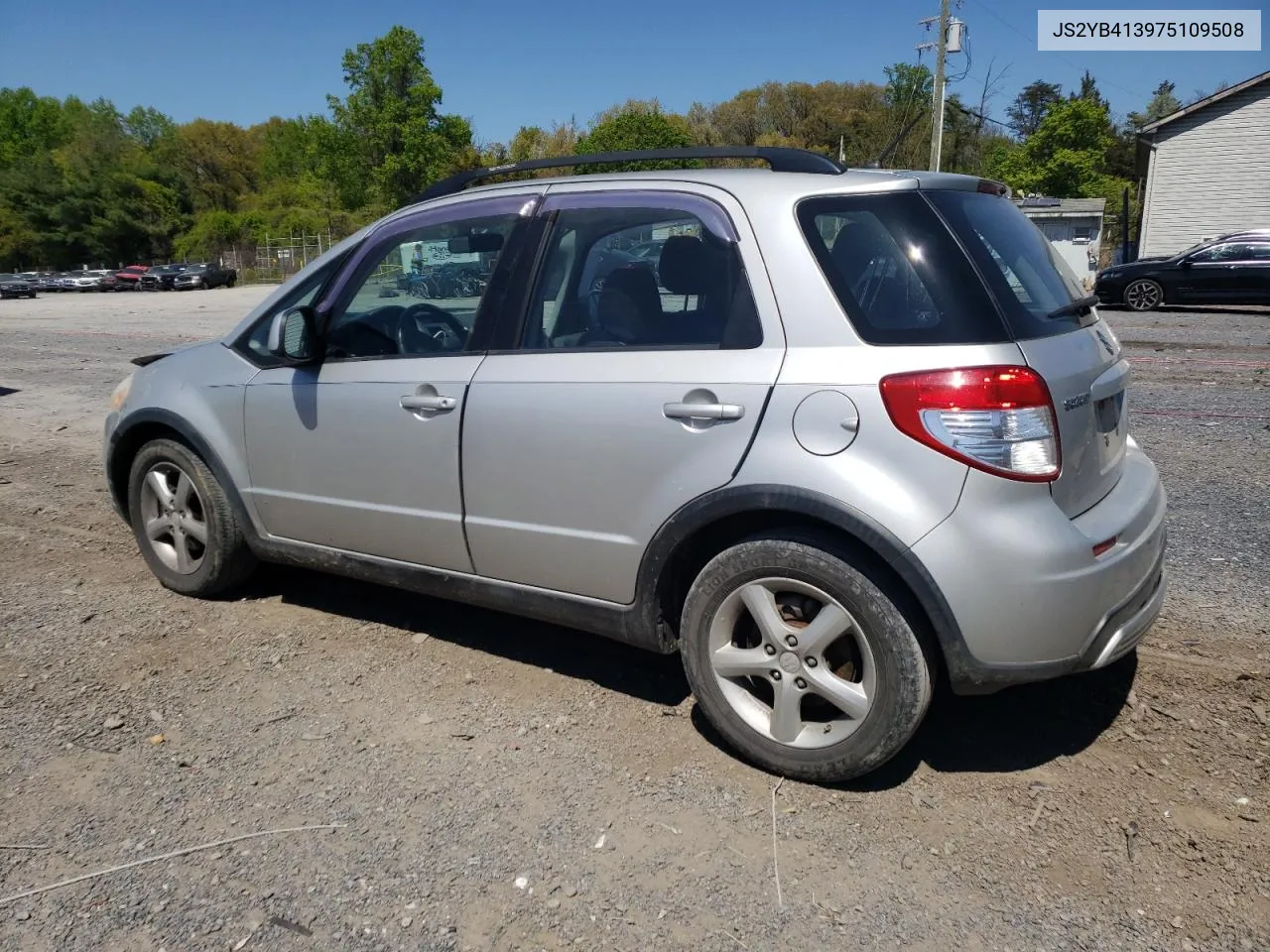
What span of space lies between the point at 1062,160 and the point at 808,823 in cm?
5956

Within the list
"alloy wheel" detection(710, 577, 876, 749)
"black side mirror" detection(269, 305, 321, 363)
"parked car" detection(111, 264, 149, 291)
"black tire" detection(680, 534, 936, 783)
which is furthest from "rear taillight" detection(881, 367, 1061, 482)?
"parked car" detection(111, 264, 149, 291)

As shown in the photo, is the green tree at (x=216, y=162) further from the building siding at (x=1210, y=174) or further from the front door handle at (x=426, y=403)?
the front door handle at (x=426, y=403)

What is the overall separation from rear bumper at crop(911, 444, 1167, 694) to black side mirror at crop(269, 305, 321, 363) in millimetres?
2466

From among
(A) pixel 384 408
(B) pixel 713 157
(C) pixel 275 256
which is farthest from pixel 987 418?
(C) pixel 275 256

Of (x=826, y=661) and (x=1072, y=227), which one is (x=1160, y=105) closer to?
(x=1072, y=227)

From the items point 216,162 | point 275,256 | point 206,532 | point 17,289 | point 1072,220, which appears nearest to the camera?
point 206,532

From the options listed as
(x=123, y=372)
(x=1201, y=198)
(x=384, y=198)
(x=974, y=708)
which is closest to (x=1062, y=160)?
(x=1201, y=198)

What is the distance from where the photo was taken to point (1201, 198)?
30.1 meters

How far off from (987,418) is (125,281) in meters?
64.0

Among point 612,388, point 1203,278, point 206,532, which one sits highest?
point 612,388

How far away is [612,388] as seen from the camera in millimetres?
3182

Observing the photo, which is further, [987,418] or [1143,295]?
[1143,295]

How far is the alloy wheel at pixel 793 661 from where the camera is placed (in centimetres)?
286

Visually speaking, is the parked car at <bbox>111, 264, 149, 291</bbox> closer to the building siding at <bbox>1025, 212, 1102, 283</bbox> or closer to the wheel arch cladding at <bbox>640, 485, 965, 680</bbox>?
the building siding at <bbox>1025, 212, 1102, 283</bbox>
